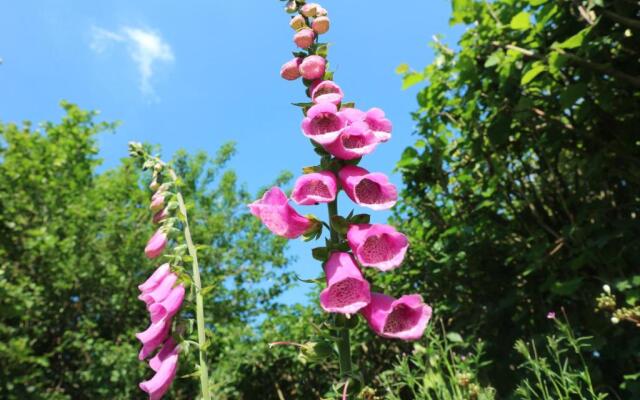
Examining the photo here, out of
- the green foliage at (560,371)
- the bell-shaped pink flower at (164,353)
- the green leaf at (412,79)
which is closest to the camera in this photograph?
the bell-shaped pink flower at (164,353)

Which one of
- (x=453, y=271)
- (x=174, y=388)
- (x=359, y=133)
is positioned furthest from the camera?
(x=174, y=388)

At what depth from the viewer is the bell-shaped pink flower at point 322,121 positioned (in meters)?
1.02

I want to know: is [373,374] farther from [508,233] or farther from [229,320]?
[229,320]

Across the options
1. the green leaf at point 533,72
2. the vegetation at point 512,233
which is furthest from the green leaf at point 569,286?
the green leaf at point 533,72

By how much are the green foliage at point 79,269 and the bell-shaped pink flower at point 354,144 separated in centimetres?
493

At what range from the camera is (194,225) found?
8742 millimetres

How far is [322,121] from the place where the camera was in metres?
1.06

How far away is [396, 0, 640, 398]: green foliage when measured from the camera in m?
2.30

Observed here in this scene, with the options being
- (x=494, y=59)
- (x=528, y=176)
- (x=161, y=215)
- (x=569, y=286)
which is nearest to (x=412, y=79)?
(x=494, y=59)

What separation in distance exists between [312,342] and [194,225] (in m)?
8.16

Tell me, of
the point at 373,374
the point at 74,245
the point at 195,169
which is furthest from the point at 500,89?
Answer: the point at 195,169

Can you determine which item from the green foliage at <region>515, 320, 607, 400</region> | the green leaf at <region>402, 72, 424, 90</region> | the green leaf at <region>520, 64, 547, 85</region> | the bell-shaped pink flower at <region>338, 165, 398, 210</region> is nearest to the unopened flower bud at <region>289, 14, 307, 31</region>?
the bell-shaped pink flower at <region>338, 165, 398, 210</region>

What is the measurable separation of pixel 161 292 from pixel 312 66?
0.79m

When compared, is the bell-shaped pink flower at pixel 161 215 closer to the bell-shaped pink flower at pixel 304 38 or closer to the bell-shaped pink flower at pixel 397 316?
the bell-shaped pink flower at pixel 304 38
